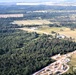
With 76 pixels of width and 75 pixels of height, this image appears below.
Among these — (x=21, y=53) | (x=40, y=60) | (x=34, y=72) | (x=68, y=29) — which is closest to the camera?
(x=34, y=72)

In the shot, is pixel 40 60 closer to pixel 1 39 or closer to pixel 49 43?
pixel 49 43

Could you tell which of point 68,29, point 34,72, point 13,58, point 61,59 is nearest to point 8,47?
point 13,58

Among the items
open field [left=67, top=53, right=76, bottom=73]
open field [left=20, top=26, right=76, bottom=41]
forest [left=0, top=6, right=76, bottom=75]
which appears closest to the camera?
forest [left=0, top=6, right=76, bottom=75]

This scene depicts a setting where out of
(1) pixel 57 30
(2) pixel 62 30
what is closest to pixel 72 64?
(2) pixel 62 30

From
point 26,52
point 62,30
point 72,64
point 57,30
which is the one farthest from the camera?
point 57,30

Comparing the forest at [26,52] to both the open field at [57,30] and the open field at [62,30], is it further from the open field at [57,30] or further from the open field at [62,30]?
the open field at [62,30]

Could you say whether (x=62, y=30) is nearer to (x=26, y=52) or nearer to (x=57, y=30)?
(x=57, y=30)

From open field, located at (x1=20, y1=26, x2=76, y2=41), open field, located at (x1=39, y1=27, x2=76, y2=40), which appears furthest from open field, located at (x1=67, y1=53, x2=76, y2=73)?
open field, located at (x1=39, y1=27, x2=76, y2=40)

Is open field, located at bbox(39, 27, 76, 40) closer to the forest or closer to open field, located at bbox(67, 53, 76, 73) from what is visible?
the forest

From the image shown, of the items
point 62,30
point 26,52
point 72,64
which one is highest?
point 26,52

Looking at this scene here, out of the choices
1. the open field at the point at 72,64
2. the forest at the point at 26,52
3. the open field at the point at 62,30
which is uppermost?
the forest at the point at 26,52

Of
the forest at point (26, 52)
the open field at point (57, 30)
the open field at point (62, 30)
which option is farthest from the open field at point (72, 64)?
the open field at point (62, 30)
